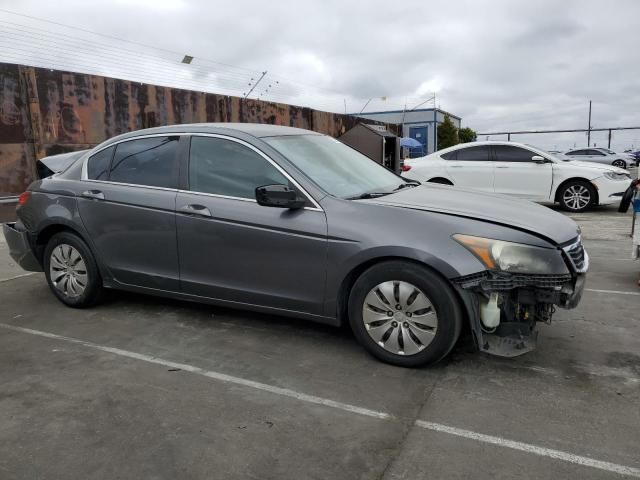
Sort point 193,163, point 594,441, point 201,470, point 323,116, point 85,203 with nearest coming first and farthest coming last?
point 201,470 < point 594,441 < point 193,163 < point 85,203 < point 323,116

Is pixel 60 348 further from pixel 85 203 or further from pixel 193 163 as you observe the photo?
pixel 193 163

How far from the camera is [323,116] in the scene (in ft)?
66.8

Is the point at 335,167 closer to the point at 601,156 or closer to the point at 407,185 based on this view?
the point at 407,185

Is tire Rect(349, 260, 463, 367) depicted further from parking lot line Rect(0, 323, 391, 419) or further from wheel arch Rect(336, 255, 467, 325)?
parking lot line Rect(0, 323, 391, 419)

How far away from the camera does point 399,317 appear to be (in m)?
3.46

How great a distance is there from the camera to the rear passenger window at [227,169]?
13.0 feet

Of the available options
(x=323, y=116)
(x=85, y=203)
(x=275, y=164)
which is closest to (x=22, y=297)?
Answer: (x=85, y=203)

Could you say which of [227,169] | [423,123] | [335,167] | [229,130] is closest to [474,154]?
[335,167]

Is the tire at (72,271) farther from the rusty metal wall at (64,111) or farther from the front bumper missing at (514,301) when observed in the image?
the rusty metal wall at (64,111)

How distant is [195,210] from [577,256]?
2705mm

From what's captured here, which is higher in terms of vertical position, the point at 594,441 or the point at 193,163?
the point at 193,163

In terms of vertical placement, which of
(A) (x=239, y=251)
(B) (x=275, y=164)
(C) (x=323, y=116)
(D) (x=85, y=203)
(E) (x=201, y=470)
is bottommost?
(E) (x=201, y=470)

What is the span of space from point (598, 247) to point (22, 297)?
717 centimetres

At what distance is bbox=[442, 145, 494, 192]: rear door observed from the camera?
37.4ft
